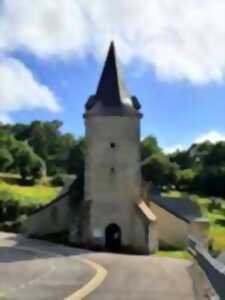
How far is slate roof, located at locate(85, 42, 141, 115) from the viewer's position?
158 ft

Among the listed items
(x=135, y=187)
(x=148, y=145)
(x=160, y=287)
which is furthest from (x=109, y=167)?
(x=148, y=145)

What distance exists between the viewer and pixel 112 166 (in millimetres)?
48375

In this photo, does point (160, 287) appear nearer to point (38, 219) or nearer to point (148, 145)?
point (38, 219)

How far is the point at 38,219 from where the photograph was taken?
53594mm

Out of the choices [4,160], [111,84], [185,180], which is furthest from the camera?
[4,160]

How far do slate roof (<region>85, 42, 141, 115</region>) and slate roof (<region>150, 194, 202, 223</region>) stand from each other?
795 centimetres

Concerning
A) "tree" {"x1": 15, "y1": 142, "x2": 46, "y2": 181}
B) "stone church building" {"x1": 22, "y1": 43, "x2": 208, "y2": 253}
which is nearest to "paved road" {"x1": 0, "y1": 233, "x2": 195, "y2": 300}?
"stone church building" {"x1": 22, "y1": 43, "x2": 208, "y2": 253}

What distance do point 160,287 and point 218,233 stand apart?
3575 centimetres

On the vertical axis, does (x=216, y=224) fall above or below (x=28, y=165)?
below

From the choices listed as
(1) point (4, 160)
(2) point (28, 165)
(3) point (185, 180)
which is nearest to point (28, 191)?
(2) point (28, 165)

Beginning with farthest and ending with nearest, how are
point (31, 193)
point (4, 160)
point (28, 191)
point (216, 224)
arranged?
point (4, 160)
point (28, 191)
point (31, 193)
point (216, 224)

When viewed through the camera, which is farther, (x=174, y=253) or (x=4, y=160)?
(x=4, y=160)

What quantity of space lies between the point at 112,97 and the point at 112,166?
4.63 metres

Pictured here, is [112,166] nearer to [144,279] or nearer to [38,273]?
[38,273]
